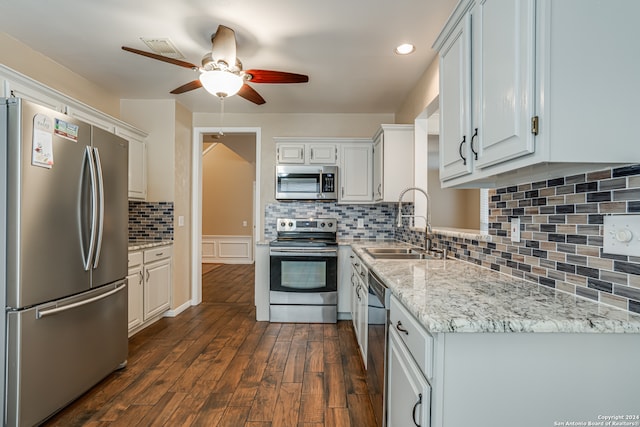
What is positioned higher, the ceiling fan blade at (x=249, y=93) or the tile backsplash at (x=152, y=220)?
the ceiling fan blade at (x=249, y=93)

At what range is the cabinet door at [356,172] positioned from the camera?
3816 mm

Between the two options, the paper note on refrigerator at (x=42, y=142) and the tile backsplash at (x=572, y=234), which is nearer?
the tile backsplash at (x=572, y=234)

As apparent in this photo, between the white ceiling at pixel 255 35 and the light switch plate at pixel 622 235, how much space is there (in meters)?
1.62

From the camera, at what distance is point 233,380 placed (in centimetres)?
228

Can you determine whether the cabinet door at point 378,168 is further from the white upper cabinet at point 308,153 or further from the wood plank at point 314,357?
the wood plank at point 314,357

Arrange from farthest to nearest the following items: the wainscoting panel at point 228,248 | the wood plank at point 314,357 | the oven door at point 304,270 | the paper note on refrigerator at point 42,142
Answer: the wainscoting panel at point 228,248 < the oven door at point 304,270 < the wood plank at point 314,357 < the paper note on refrigerator at point 42,142

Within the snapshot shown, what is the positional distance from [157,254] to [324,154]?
2.11 meters

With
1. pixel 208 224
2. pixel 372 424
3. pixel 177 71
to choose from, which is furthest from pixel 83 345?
pixel 208 224

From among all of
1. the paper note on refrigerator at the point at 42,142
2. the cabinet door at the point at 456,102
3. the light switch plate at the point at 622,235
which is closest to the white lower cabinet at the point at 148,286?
the paper note on refrigerator at the point at 42,142

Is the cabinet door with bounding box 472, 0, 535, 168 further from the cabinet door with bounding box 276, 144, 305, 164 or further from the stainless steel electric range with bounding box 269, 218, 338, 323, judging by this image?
the cabinet door with bounding box 276, 144, 305, 164

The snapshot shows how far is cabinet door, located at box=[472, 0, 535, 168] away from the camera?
962mm

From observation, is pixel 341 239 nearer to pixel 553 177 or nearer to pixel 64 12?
pixel 553 177

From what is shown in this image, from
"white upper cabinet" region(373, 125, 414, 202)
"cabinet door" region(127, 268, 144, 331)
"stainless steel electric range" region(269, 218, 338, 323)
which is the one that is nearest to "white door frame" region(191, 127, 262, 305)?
"stainless steel electric range" region(269, 218, 338, 323)

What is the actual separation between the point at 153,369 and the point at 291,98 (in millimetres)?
2879
